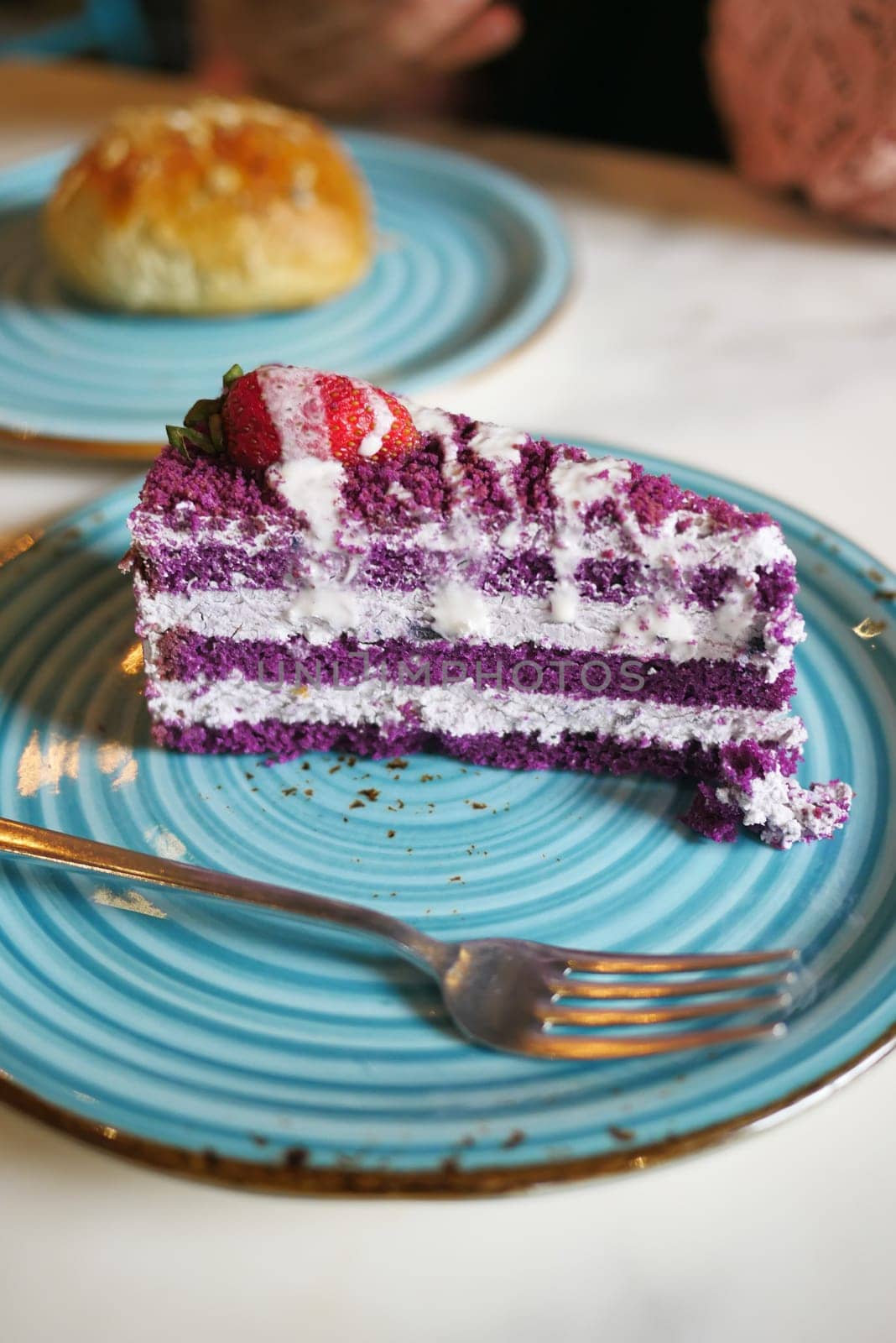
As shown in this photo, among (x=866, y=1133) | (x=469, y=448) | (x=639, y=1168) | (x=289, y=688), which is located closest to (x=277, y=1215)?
(x=639, y=1168)

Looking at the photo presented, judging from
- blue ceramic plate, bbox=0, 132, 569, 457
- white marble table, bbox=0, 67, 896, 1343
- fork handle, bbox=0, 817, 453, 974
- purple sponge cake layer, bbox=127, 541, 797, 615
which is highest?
blue ceramic plate, bbox=0, 132, 569, 457

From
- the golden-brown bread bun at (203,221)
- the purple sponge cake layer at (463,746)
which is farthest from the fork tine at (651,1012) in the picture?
the golden-brown bread bun at (203,221)

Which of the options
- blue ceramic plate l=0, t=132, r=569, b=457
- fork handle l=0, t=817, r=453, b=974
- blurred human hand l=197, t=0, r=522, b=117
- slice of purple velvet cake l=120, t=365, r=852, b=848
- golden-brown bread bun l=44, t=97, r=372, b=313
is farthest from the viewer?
blurred human hand l=197, t=0, r=522, b=117

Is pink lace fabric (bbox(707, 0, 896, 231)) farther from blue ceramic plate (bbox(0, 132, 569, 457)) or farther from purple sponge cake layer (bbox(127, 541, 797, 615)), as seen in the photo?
purple sponge cake layer (bbox(127, 541, 797, 615))

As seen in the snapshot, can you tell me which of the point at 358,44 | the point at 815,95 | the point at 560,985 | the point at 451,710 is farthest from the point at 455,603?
the point at 358,44

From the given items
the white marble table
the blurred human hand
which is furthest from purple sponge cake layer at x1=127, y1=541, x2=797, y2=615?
the blurred human hand

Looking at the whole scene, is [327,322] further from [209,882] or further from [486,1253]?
[486,1253]
